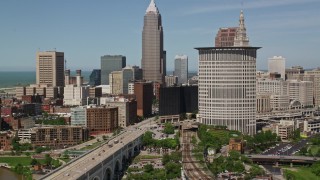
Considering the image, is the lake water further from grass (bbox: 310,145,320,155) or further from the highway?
grass (bbox: 310,145,320,155)

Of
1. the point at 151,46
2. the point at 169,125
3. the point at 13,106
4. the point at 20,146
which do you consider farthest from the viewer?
the point at 151,46

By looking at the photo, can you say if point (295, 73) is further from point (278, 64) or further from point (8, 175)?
point (8, 175)

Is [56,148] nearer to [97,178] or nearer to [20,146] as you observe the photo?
[20,146]

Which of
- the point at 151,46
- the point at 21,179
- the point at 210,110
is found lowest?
the point at 21,179

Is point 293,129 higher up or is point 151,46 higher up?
point 151,46

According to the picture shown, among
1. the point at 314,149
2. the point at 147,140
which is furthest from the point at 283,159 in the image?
the point at 147,140

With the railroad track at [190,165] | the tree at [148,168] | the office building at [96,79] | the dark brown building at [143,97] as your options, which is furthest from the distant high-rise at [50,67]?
the tree at [148,168]

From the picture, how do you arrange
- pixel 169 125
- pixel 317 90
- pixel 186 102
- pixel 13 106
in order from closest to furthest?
1. pixel 169 125
2. pixel 13 106
3. pixel 186 102
4. pixel 317 90

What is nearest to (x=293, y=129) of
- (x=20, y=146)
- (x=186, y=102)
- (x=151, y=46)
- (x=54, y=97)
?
(x=186, y=102)
